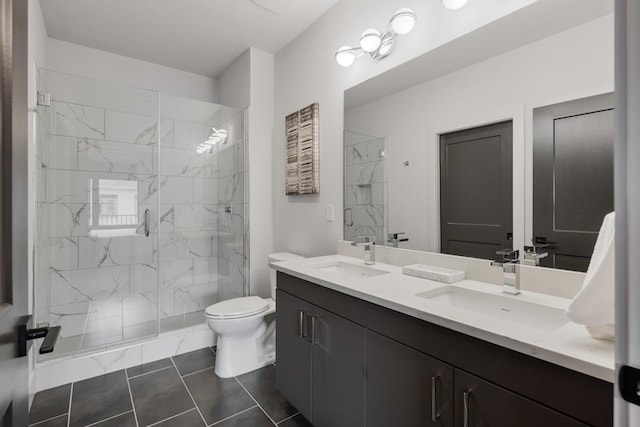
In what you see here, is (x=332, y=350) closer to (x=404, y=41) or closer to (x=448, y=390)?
(x=448, y=390)

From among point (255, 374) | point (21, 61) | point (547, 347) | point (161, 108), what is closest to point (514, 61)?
point (547, 347)

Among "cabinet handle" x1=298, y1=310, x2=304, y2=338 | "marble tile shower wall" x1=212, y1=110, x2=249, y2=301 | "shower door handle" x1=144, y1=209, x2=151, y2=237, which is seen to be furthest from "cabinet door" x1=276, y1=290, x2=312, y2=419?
"shower door handle" x1=144, y1=209, x2=151, y2=237

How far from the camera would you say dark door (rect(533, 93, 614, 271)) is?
1079 millimetres

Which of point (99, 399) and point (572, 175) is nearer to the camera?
point (572, 175)

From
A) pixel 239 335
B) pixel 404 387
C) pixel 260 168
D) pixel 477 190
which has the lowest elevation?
pixel 239 335

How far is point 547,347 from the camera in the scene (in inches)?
29.5

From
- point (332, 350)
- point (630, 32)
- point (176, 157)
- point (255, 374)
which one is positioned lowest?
point (255, 374)

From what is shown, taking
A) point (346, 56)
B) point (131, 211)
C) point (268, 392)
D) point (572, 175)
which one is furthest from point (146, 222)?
point (572, 175)

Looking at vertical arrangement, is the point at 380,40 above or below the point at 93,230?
above

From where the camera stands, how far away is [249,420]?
173 cm

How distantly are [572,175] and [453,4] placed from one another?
3.06 ft

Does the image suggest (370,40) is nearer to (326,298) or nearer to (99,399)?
(326,298)

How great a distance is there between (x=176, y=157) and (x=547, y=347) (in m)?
3.28

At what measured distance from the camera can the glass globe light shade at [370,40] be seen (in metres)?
1.84
